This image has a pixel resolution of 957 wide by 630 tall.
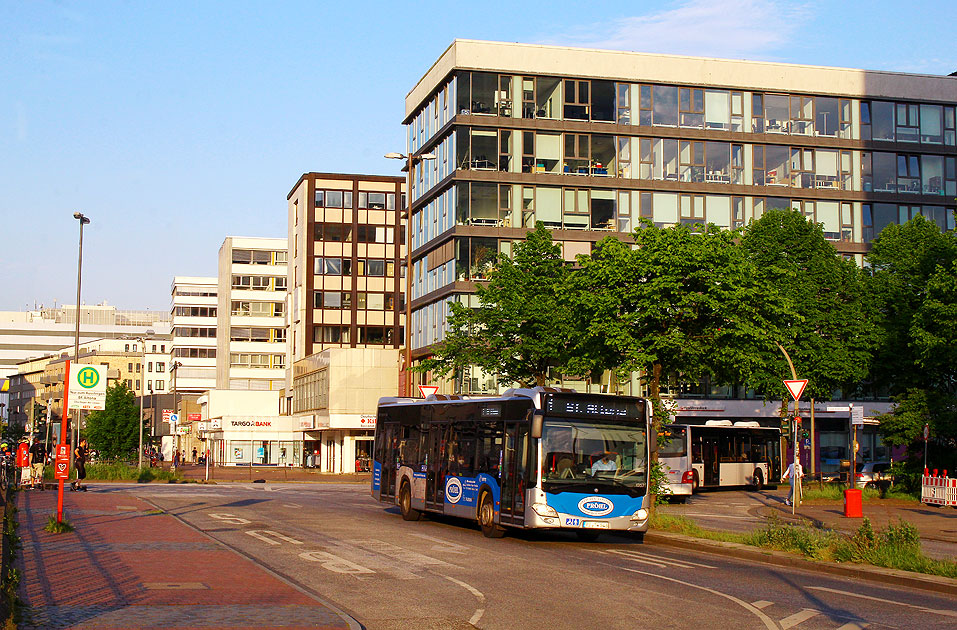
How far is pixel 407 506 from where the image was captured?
93.5ft

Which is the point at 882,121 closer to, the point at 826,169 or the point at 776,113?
the point at 826,169

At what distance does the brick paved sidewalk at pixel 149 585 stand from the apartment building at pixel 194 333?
11495 cm

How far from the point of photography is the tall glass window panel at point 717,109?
62312mm

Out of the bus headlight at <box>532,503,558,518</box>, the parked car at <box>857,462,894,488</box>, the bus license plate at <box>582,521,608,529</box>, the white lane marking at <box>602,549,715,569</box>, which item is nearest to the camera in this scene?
the white lane marking at <box>602,549,715,569</box>

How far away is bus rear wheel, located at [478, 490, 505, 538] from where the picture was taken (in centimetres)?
2345

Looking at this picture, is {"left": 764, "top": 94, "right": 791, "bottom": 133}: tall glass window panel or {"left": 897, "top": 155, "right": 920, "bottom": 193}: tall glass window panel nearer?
{"left": 764, "top": 94, "right": 791, "bottom": 133}: tall glass window panel

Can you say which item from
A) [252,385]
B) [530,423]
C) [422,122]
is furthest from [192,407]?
[530,423]

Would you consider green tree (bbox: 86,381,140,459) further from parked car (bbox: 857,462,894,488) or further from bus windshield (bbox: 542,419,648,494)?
bus windshield (bbox: 542,419,648,494)

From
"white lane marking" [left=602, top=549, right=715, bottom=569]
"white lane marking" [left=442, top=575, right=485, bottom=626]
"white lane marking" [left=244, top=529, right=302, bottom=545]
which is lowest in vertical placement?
"white lane marking" [left=602, top=549, right=715, bottom=569]

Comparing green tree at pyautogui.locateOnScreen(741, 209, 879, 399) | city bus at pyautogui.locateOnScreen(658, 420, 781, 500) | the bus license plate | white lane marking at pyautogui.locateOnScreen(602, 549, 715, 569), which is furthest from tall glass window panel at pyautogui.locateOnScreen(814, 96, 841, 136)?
white lane marking at pyautogui.locateOnScreen(602, 549, 715, 569)

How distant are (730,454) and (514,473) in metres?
26.4

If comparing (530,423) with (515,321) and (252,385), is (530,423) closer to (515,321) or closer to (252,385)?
(515,321)

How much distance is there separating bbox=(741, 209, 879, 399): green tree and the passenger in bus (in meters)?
27.7

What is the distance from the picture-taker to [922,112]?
6525 cm
